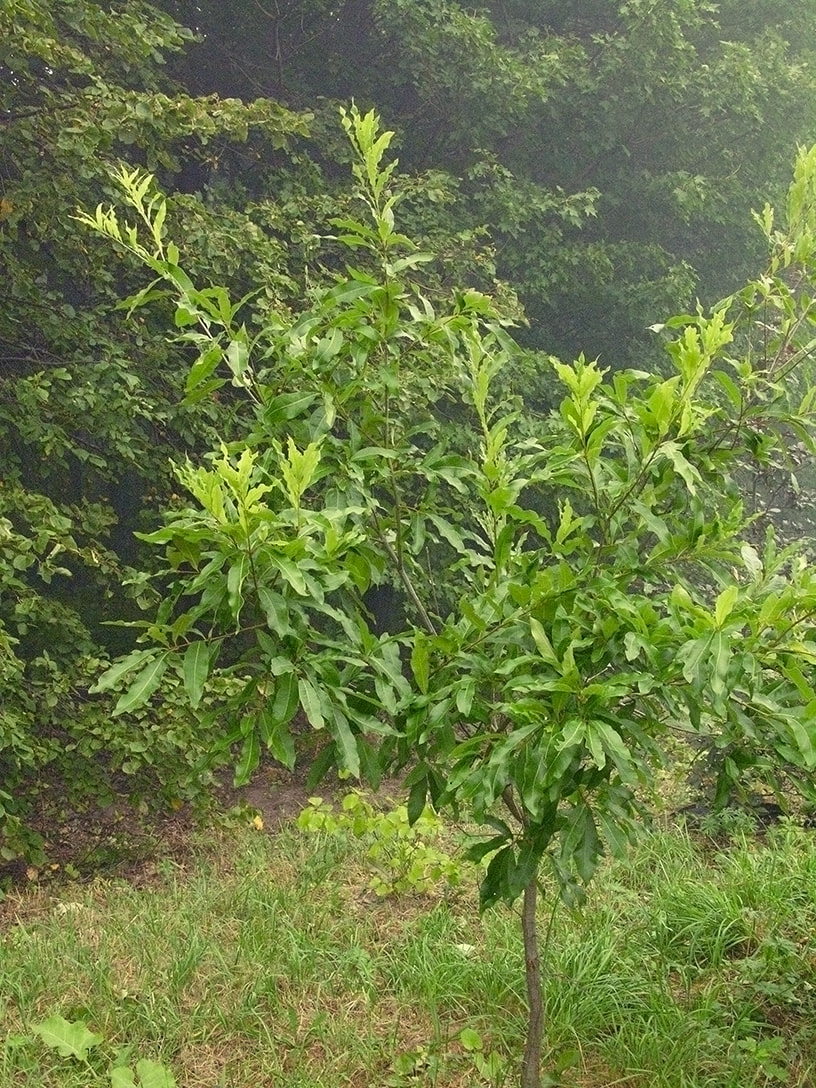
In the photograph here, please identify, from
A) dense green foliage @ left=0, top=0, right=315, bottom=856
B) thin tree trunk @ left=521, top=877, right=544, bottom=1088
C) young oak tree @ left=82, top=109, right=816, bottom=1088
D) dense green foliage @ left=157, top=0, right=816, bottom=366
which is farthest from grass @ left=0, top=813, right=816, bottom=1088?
dense green foliage @ left=157, top=0, right=816, bottom=366

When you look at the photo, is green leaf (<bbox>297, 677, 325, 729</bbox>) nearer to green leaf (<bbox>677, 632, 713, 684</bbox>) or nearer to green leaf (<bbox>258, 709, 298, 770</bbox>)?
green leaf (<bbox>258, 709, 298, 770</bbox>)

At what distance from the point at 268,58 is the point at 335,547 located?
8022 millimetres

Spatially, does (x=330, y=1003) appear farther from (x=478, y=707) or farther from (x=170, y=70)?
(x=170, y=70)

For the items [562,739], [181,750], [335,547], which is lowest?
[181,750]

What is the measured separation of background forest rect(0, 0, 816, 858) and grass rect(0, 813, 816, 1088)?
1.26 metres

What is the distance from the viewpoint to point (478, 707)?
6.92 ft

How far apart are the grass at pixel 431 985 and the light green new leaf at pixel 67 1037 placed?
92 millimetres

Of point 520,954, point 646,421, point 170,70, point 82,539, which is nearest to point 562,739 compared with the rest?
point 646,421

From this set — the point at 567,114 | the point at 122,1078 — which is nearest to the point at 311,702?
the point at 122,1078

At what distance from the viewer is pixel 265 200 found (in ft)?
22.6

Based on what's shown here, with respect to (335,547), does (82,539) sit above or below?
below

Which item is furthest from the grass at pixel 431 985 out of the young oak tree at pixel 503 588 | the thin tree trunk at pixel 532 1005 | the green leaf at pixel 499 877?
the green leaf at pixel 499 877

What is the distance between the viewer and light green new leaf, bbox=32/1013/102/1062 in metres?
2.81

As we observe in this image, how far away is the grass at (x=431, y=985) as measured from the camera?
285 cm
